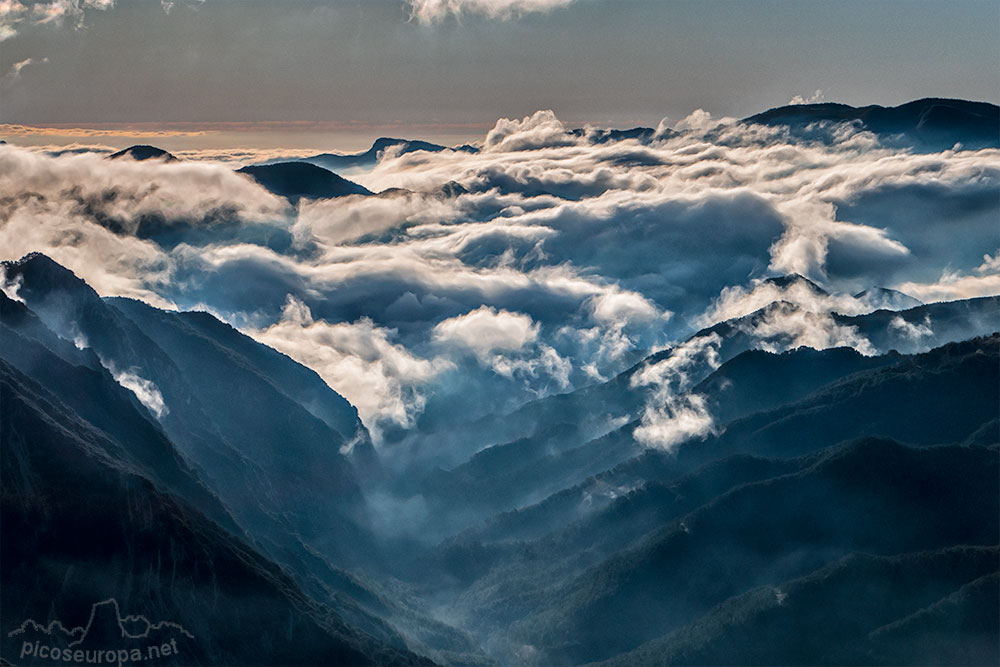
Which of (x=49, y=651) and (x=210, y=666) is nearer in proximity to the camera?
(x=49, y=651)

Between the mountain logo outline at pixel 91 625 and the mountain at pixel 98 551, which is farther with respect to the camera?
the mountain at pixel 98 551

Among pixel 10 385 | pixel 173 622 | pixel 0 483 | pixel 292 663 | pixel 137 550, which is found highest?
pixel 10 385

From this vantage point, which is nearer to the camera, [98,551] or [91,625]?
[91,625]

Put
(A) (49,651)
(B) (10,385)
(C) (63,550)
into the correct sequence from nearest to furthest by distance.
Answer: (A) (49,651) < (C) (63,550) < (B) (10,385)

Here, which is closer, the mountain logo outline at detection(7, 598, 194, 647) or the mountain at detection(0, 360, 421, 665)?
the mountain logo outline at detection(7, 598, 194, 647)

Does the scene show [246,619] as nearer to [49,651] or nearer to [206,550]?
[206,550]

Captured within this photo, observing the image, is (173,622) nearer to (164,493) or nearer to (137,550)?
(137,550)

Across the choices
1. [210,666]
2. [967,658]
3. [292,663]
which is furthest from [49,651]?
[967,658]

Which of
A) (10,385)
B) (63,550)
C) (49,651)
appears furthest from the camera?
(10,385)

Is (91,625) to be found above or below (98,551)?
below

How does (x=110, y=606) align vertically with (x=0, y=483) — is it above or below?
below
